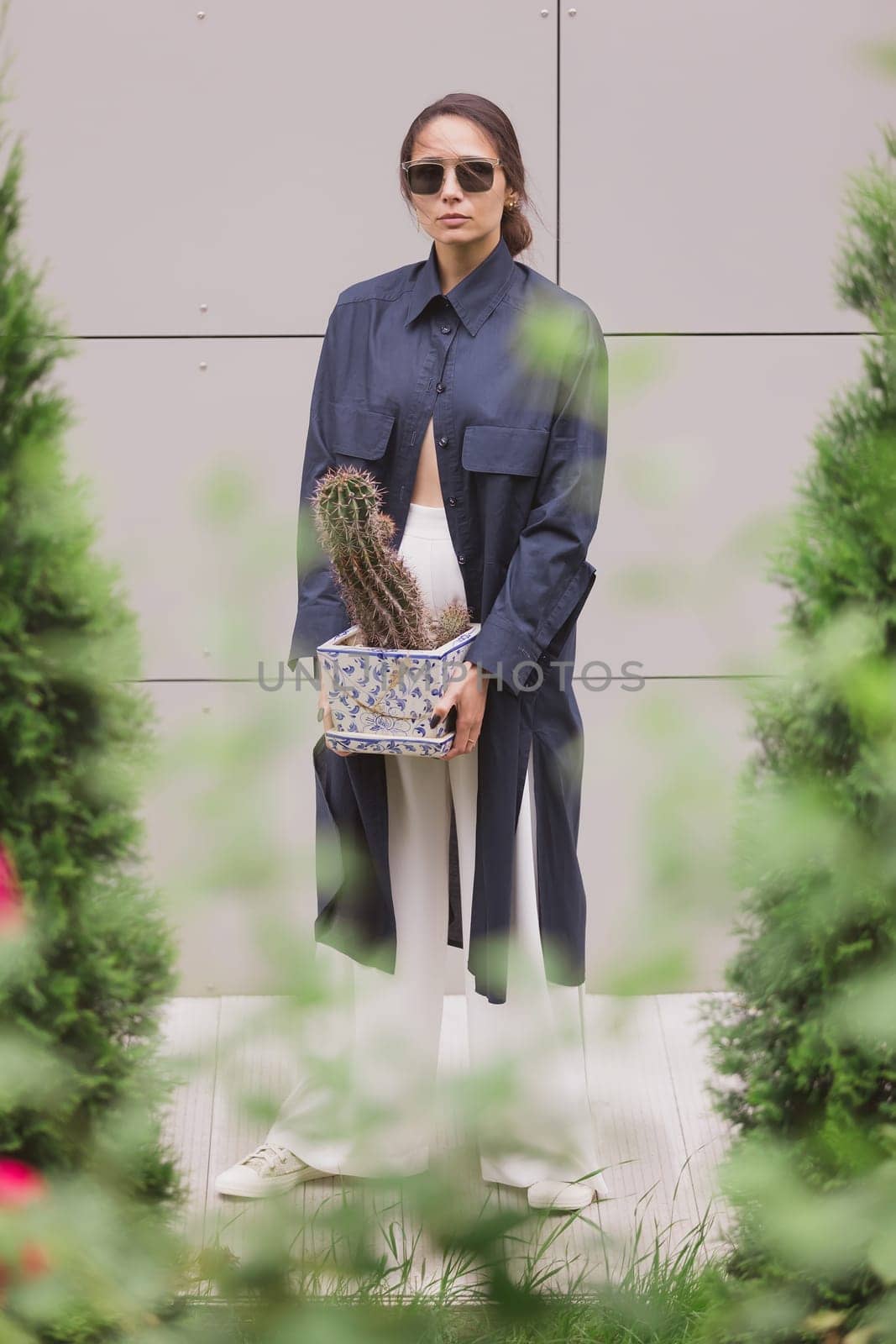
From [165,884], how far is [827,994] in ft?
2.99

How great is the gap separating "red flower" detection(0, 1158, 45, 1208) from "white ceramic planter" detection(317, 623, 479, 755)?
4.36 feet

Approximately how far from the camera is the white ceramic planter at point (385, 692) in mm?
2113

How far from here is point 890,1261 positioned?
531 millimetres

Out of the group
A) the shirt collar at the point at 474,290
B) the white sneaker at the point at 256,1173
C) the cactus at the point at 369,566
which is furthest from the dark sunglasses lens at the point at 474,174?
the white sneaker at the point at 256,1173

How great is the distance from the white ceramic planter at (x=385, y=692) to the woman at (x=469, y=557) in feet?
0.11

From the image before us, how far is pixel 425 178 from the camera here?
2.21m

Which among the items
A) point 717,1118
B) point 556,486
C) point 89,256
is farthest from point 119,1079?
point 89,256

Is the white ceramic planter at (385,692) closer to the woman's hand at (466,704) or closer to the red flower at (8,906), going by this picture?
the woman's hand at (466,704)

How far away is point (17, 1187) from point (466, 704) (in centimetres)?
154

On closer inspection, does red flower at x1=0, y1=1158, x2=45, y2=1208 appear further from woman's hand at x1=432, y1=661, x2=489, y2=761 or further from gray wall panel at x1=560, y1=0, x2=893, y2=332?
gray wall panel at x1=560, y1=0, x2=893, y2=332

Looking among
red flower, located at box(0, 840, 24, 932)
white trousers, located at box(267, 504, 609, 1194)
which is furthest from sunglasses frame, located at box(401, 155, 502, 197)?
white trousers, located at box(267, 504, 609, 1194)

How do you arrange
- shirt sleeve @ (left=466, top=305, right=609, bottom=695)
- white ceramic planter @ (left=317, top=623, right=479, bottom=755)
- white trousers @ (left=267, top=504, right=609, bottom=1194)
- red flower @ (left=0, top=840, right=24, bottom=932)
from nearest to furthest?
white trousers @ (left=267, top=504, right=609, bottom=1194), red flower @ (left=0, top=840, right=24, bottom=932), white ceramic planter @ (left=317, top=623, right=479, bottom=755), shirt sleeve @ (left=466, top=305, right=609, bottom=695)

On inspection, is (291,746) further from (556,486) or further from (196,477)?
→ (556,486)

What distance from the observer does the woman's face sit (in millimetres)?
2199
